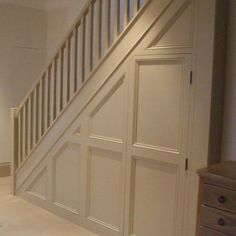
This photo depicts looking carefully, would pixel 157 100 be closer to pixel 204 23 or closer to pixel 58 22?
pixel 204 23

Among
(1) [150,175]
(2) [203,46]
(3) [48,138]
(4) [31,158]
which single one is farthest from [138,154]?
(4) [31,158]

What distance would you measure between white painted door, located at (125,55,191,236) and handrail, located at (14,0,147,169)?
517 millimetres

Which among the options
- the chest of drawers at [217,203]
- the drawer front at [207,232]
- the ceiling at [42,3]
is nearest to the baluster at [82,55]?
the chest of drawers at [217,203]

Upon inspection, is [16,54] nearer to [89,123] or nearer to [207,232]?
[89,123]

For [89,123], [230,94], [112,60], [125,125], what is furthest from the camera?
[89,123]

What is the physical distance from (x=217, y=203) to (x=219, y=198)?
0.04 m

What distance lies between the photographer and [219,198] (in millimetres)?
2123

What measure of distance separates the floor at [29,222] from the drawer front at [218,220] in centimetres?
146

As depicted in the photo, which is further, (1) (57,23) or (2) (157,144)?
(1) (57,23)

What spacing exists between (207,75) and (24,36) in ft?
12.2

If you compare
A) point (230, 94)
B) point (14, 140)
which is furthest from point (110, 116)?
point (14, 140)

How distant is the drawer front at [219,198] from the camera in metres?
2.06

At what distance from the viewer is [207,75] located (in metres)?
2.50

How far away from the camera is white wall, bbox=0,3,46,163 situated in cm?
529
